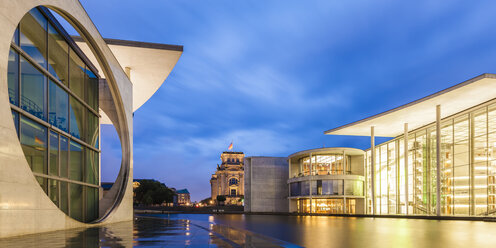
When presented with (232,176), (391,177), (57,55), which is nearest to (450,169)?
(391,177)

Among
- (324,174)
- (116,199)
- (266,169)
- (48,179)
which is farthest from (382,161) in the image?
(48,179)

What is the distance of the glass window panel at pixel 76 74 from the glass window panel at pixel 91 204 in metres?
5.13

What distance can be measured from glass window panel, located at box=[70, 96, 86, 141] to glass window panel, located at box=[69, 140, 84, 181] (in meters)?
0.58

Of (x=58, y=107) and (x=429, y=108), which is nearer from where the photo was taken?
(x=58, y=107)

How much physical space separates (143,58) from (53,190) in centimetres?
1447

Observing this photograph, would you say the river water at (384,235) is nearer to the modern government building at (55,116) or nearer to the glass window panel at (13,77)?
the modern government building at (55,116)

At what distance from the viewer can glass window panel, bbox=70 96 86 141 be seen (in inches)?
746

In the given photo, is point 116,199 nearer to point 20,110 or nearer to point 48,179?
point 48,179

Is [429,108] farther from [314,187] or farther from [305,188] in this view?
[305,188]

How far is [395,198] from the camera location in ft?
164

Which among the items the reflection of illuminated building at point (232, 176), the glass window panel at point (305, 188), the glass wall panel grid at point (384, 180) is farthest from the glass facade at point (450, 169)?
the reflection of illuminated building at point (232, 176)

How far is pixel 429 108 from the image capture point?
1519 inches

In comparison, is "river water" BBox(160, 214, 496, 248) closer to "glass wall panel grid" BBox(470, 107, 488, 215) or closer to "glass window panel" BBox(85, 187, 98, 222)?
"glass window panel" BBox(85, 187, 98, 222)

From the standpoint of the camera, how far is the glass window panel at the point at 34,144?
45.0ft
